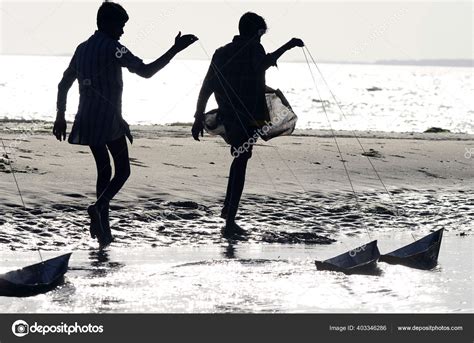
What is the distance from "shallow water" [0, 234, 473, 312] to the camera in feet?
20.1

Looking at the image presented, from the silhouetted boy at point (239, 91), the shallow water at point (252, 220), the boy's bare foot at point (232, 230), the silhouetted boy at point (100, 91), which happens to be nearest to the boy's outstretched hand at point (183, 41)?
the silhouetted boy at point (100, 91)

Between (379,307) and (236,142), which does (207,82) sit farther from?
(379,307)

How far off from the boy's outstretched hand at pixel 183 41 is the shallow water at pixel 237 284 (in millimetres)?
1531

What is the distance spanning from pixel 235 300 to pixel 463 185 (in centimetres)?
701

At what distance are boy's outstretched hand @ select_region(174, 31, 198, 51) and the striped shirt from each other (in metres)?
0.64

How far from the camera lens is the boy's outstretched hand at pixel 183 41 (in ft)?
24.7

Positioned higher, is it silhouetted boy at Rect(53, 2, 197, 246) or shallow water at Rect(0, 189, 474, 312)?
silhouetted boy at Rect(53, 2, 197, 246)

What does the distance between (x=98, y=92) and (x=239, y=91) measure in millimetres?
1432

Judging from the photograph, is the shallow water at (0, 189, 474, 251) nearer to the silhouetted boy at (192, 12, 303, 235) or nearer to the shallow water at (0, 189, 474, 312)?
the shallow water at (0, 189, 474, 312)

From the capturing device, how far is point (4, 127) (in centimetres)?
1838
